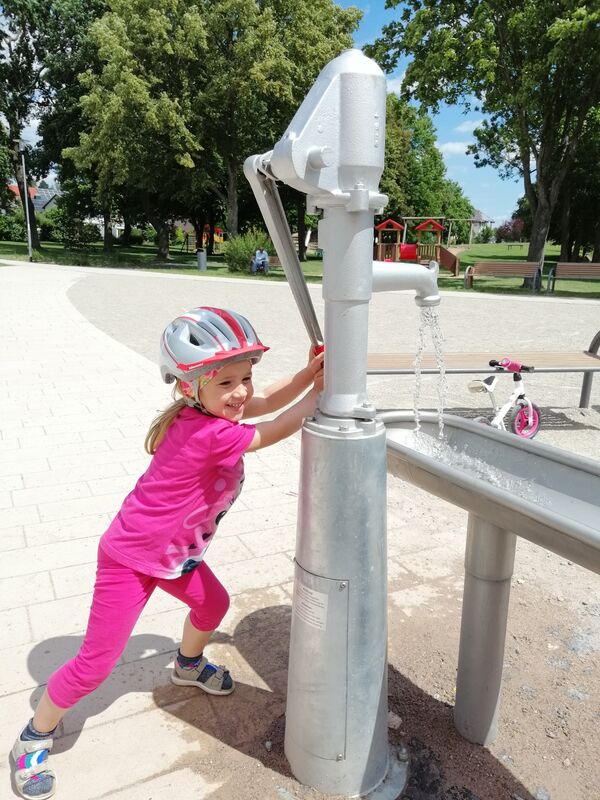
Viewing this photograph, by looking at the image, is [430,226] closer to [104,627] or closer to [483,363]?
[483,363]

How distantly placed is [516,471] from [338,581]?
660mm

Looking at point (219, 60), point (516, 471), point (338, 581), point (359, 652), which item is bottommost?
point (359, 652)

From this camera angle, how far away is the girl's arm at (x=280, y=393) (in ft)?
6.35

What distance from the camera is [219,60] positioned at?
2703 centimetres

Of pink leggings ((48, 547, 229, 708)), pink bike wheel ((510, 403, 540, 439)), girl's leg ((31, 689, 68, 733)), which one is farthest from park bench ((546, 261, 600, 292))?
girl's leg ((31, 689, 68, 733))

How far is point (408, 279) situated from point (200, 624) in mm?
1278

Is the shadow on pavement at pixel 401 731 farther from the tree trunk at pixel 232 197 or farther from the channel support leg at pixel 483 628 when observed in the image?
the tree trunk at pixel 232 197

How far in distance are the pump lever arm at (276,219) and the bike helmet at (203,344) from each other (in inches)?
7.6

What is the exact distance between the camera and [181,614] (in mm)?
2727

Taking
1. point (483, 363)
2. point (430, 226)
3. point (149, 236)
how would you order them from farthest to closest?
point (149, 236) → point (430, 226) → point (483, 363)

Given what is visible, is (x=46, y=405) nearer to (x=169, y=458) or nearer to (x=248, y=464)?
(x=248, y=464)

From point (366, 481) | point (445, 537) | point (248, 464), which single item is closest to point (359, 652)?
point (366, 481)

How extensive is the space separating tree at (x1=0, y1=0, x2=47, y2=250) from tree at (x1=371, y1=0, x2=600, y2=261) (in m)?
21.7

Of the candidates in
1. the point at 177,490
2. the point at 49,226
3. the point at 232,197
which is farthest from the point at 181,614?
the point at 49,226
